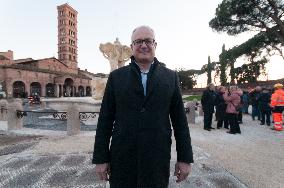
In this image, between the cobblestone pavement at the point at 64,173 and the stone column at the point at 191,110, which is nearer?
the cobblestone pavement at the point at 64,173

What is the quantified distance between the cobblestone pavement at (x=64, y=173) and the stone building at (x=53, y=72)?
96.7 feet

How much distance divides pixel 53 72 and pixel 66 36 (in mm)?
18490

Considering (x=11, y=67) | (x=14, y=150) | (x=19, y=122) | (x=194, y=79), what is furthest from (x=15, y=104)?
(x=194, y=79)

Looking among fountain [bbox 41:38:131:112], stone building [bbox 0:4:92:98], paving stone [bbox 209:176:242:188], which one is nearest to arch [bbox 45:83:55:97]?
stone building [bbox 0:4:92:98]

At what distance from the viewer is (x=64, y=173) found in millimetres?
4371

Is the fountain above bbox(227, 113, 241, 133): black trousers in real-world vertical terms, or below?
above

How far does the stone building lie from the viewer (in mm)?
45219

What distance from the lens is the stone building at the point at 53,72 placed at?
1780 inches

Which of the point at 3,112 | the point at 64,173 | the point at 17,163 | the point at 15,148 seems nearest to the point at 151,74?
the point at 64,173

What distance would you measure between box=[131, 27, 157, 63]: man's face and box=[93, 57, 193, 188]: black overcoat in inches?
3.6

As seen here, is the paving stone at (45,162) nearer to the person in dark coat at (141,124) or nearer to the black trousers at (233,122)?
the person in dark coat at (141,124)

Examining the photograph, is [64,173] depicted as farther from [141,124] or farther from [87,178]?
[141,124]

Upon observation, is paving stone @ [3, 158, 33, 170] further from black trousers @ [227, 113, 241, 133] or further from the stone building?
the stone building

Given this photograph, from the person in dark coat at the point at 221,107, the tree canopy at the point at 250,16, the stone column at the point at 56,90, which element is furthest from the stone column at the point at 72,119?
the stone column at the point at 56,90
